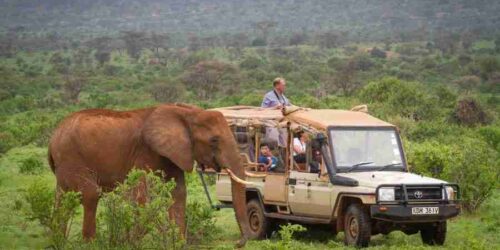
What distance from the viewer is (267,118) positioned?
13.6 metres

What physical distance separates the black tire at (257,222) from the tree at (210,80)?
45.8 m

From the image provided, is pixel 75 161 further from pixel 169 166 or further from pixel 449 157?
pixel 449 157

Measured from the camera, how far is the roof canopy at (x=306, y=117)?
42.0 feet

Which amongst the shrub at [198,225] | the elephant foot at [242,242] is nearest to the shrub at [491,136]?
the shrub at [198,225]

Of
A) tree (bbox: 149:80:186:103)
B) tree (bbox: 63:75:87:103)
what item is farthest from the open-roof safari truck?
tree (bbox: 63:75:87:103)

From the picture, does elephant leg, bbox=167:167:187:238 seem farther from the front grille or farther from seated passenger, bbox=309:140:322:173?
the front grille

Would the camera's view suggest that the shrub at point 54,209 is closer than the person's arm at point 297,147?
Yes

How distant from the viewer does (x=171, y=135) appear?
11.6 m

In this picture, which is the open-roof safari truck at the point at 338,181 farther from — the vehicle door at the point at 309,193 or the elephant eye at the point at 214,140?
the elephant eye at the point at 214,140

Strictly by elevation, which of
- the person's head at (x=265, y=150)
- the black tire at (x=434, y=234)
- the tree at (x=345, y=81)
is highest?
the person's head at (x=265, y=150)

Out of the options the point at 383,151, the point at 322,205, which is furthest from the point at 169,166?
the point at 383,151

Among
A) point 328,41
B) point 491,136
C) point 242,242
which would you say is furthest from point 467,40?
point 242,242

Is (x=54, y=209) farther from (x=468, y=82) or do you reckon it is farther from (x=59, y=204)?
(x=468, y=82)

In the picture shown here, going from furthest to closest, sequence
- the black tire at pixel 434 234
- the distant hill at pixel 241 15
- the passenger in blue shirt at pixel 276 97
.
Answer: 1. the distant hill at pixel 241 15
2. the passenger in blue shirt at pixel 276 97
3. the black tire at pixel 434 234
